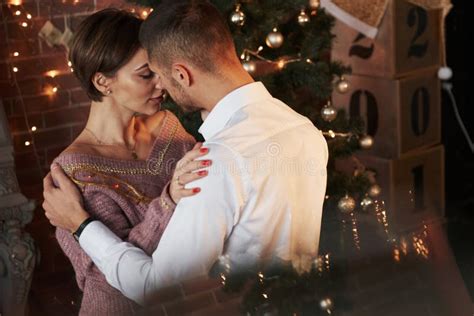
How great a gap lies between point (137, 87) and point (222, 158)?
10.5 inches

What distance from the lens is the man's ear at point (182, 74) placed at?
3.25 feet

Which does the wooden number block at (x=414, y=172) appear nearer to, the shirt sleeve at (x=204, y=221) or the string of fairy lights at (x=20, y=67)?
the string of fairy lights at (x=20, y=67)

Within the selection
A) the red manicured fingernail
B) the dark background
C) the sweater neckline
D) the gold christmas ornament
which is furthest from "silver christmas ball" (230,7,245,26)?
the dark background

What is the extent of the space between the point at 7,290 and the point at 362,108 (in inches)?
49.9

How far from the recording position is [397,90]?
100.0 inches

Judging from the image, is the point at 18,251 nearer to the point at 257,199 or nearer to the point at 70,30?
the point at 70,30

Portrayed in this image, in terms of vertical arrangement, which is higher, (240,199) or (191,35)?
(191,35)

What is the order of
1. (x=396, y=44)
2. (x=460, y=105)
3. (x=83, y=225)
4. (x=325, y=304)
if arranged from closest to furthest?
1. (x=325, y=304)
2. (x=83, y=225)
3. (x=396, y=44)
4. (x=460, y=105)

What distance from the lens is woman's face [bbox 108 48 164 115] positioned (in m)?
1.16

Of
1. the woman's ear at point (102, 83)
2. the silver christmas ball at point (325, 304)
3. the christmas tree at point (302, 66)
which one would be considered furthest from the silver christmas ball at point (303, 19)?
the silver christmas ball at point (325, 304)

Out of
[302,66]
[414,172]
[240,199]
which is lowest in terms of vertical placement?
[414,172]

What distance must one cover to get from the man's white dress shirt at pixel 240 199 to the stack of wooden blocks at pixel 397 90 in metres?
1.51

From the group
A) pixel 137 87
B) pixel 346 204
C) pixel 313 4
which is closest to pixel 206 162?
pixel 137 87

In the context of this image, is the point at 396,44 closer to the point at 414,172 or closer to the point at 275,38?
the point at 414,172
